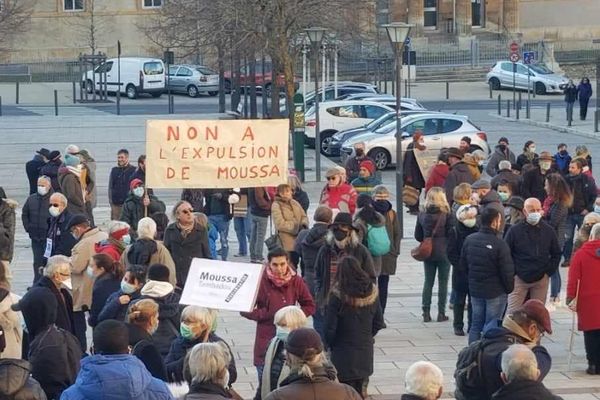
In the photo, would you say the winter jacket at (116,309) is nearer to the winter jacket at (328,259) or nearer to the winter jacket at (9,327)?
the winter jacket at (9,327)

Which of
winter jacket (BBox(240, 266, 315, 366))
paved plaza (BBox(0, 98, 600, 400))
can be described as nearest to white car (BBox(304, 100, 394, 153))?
paved plaza (BBox(0, 98, 600, 400))

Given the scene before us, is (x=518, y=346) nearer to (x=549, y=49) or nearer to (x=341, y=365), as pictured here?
(x=341, y=365)

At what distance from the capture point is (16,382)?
7504 millimetres

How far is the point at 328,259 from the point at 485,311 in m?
1.75

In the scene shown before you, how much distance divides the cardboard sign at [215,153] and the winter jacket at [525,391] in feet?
23.0

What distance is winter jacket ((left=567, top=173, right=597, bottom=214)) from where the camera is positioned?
18.1 m

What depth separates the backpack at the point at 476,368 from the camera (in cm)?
851

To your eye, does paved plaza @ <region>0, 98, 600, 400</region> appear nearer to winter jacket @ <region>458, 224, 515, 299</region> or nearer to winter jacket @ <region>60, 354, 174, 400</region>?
winter jacket @ <region>458, 224, 515, 299</region>

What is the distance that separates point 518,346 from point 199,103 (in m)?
46.8

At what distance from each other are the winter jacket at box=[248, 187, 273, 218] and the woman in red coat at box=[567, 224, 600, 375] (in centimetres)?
591

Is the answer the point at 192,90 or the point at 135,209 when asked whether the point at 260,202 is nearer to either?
the point at 135,209

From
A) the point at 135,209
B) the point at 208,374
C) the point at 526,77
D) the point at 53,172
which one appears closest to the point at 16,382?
the point at 208,374

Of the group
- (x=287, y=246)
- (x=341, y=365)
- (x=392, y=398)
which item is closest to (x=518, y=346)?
(x=341, y=365)

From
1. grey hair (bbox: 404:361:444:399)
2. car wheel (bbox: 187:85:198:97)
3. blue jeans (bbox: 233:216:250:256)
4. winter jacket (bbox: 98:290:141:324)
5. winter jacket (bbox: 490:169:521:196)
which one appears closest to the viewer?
→ grey hair (bbox: 404:361:444:399)
